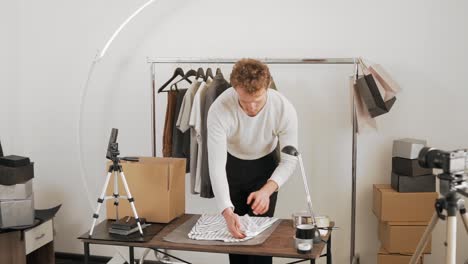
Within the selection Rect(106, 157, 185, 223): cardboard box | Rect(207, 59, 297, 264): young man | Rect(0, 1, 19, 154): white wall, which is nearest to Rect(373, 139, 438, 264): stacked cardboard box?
Rect(207, 59, 297, 264): young man

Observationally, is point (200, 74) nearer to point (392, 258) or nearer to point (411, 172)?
point (411, 172)

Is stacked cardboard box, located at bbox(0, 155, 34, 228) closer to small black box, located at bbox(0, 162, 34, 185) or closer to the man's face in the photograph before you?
small black box, located at bbox(0, 162, 34, 185)

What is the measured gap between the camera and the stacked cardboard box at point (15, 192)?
3342 millimetres

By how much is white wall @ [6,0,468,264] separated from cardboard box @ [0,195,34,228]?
52 cm

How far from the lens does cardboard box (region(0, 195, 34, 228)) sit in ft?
11.0

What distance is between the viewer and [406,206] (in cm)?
324

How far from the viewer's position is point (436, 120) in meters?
3.49

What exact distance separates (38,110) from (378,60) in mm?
2476

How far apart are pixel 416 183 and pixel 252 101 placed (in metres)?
1.35

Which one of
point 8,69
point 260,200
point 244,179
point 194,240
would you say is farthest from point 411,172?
point 8,69

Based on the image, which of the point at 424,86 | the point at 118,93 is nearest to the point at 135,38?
the point at 118,93

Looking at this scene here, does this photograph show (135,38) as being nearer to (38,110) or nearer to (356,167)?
(38,110)

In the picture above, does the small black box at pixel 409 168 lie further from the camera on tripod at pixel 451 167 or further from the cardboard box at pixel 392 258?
the camera on tripod at pixel 451 167

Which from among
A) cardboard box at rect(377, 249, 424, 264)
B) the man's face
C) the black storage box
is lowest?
cardboard box at rect(377, 249, 424, 264)
